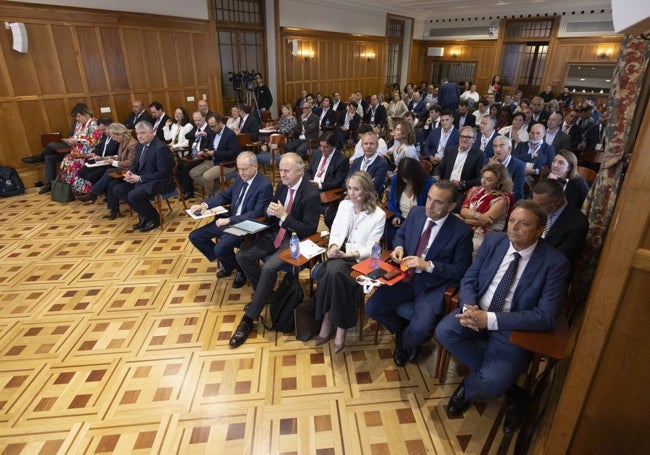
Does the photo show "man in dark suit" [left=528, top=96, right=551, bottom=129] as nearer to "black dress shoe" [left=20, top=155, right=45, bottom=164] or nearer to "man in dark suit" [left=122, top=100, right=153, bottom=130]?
"man in dark suit" [left=122, top=100, right=153, bottom=130]

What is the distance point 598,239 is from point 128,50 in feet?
30.9

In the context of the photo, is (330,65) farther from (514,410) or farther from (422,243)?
(514,410)

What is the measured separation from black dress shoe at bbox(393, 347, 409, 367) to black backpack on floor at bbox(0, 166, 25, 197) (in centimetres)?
776

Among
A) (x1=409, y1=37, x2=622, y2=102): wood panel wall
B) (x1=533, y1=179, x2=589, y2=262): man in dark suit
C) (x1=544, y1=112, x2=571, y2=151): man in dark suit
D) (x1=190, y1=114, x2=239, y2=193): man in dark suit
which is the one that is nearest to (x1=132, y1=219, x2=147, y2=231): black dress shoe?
(x1=190, y1=114, x2=239, y2=193): man in dark suit

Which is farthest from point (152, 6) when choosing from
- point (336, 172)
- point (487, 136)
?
point (487, 136)

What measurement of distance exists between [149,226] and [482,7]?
15.1 meters

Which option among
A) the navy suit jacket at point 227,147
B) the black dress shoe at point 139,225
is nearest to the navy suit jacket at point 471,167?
the navy suit jacket at point 227,147

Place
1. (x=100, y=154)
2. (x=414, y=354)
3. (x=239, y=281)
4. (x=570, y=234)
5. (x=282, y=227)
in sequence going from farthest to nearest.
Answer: (x=100, y=154)
(x=239, y=281)
(x=282, y=227)
(x=414, y=354)
(x=570, y=234)

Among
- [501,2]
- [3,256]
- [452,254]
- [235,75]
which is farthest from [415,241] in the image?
[501,2]

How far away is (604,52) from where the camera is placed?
13.0 metres

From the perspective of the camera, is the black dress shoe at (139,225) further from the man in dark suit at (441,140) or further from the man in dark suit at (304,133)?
the man in dark suit at (441,140)

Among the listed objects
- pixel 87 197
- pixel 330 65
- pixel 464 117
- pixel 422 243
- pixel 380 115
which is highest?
pixel 330 65

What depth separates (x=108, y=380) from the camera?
9.65ft

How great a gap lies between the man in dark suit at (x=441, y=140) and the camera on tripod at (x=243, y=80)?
5.89 meters
